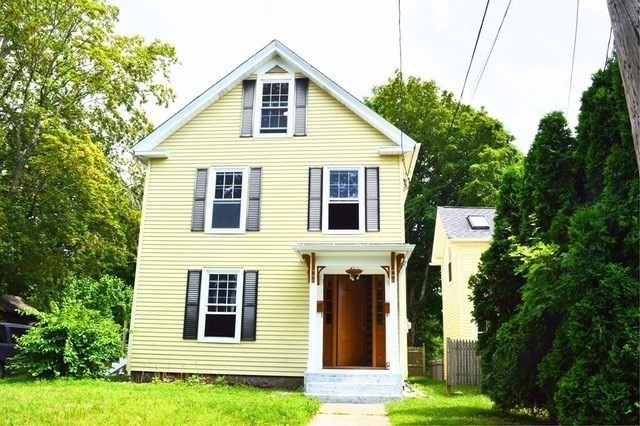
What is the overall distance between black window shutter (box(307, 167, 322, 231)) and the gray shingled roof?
712cm

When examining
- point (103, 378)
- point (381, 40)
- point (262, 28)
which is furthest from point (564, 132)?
point (103, 378)

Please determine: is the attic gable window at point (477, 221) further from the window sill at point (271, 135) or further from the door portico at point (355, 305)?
the window sill at point (271, 135)

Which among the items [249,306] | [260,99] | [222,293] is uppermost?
[260,99]

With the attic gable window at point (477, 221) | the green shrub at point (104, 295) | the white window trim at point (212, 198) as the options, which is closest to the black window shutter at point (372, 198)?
the white window trim at point (212, 198)

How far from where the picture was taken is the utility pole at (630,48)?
13.4 feet

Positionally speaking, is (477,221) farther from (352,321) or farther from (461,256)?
(352,321)

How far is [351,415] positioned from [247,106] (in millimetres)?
8909

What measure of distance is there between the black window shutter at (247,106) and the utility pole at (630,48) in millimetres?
11003

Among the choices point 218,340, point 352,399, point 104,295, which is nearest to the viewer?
point 352,399

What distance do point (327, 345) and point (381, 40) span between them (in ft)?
25.7

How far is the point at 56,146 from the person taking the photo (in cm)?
1839

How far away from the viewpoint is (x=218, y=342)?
43.0 feet

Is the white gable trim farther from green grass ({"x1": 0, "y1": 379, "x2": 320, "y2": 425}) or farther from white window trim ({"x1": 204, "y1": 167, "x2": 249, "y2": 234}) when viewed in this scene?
green grass ({"x1": 0, "y1": 379, "x2": 320, "y2": 425})

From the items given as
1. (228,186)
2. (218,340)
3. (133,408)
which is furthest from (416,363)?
(133,408)
